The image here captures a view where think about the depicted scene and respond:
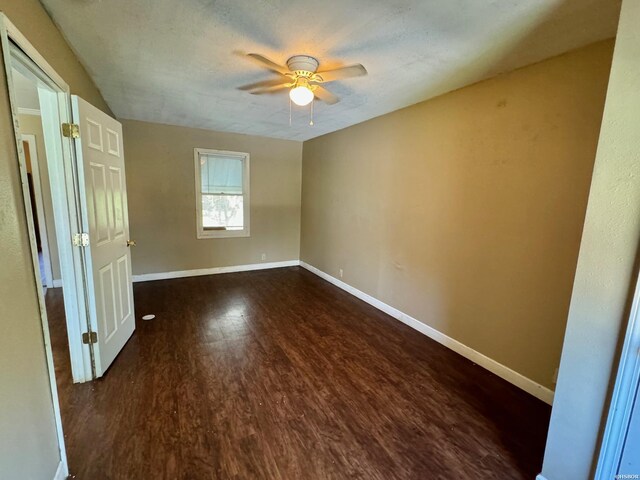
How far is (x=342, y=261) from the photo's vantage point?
451cm

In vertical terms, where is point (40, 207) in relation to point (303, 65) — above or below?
below

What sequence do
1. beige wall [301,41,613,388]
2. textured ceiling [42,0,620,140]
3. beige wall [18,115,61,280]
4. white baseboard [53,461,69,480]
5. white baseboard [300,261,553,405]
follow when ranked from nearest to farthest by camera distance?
white baseboard [53,461,69,480], textured ceiling [42,0,620,140], beige wall [301,41,613,388], white baseboard [300,261,553,405], beige wall [18,115,61,280]

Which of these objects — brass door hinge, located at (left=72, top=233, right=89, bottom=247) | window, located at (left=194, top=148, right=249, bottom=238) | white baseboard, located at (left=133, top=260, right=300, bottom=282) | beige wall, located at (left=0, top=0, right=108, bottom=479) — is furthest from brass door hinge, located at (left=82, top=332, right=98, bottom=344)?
window, located at (left=194, top=148, right=249, bottom=238)

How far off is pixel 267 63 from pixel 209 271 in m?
3.94

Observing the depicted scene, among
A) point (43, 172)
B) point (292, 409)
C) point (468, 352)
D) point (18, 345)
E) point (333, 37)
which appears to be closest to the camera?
point (18, 345)

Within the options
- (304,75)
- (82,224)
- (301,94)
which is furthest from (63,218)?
(304,75)

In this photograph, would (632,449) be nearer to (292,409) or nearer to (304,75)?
(292,409)

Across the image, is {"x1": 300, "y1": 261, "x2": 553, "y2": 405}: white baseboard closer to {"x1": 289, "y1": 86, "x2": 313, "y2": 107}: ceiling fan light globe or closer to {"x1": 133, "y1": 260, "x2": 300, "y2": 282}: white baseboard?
{"x1": 133, "y1": 260, "x2": 300, "y2": 282}: white baseboard

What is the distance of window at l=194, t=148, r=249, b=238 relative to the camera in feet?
16.0

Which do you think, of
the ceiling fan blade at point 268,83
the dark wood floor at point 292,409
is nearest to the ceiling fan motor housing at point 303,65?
the ceiling fan blade at point 268,83

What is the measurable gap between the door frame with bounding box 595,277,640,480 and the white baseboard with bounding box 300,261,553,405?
3.15ft

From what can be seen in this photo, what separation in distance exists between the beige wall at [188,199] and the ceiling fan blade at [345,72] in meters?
3.32

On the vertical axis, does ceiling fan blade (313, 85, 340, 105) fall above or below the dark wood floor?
above

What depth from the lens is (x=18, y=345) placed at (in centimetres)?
116
